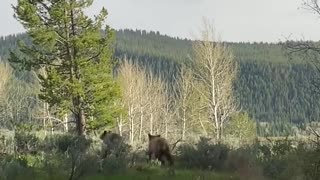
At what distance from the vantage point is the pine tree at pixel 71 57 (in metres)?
21.8

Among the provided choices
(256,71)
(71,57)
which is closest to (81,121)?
(71,57)

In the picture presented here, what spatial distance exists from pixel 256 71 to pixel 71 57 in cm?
12238

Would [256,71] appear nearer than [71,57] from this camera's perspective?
No

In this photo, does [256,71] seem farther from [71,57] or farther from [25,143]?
[25,143]

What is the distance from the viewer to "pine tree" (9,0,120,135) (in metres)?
21.8

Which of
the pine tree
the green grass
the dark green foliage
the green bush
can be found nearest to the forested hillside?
the pine tree

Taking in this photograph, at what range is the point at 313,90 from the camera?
1191cm

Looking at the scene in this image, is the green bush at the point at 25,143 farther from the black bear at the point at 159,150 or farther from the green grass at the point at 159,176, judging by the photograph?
the green grass at the point at 159,176

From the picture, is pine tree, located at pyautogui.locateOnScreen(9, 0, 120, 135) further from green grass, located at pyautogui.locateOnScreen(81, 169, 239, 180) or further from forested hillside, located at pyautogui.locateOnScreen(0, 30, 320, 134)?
forested hillside, located at pyautogui.locateOnScreen(0, 30, 320, 134)

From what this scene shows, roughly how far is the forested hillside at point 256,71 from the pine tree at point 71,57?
84.9 meters

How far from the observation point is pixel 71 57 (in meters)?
22.4

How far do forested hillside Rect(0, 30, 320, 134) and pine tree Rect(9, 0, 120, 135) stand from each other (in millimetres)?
84930

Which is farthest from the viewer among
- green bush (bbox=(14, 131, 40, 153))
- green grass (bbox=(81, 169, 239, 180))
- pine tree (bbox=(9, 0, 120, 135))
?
pine tree (bbox=(9, 0, 120, 135))

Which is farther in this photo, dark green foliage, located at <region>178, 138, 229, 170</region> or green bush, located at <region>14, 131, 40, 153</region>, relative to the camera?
green bush, located at <region>14, 131, 40, 153</region>
